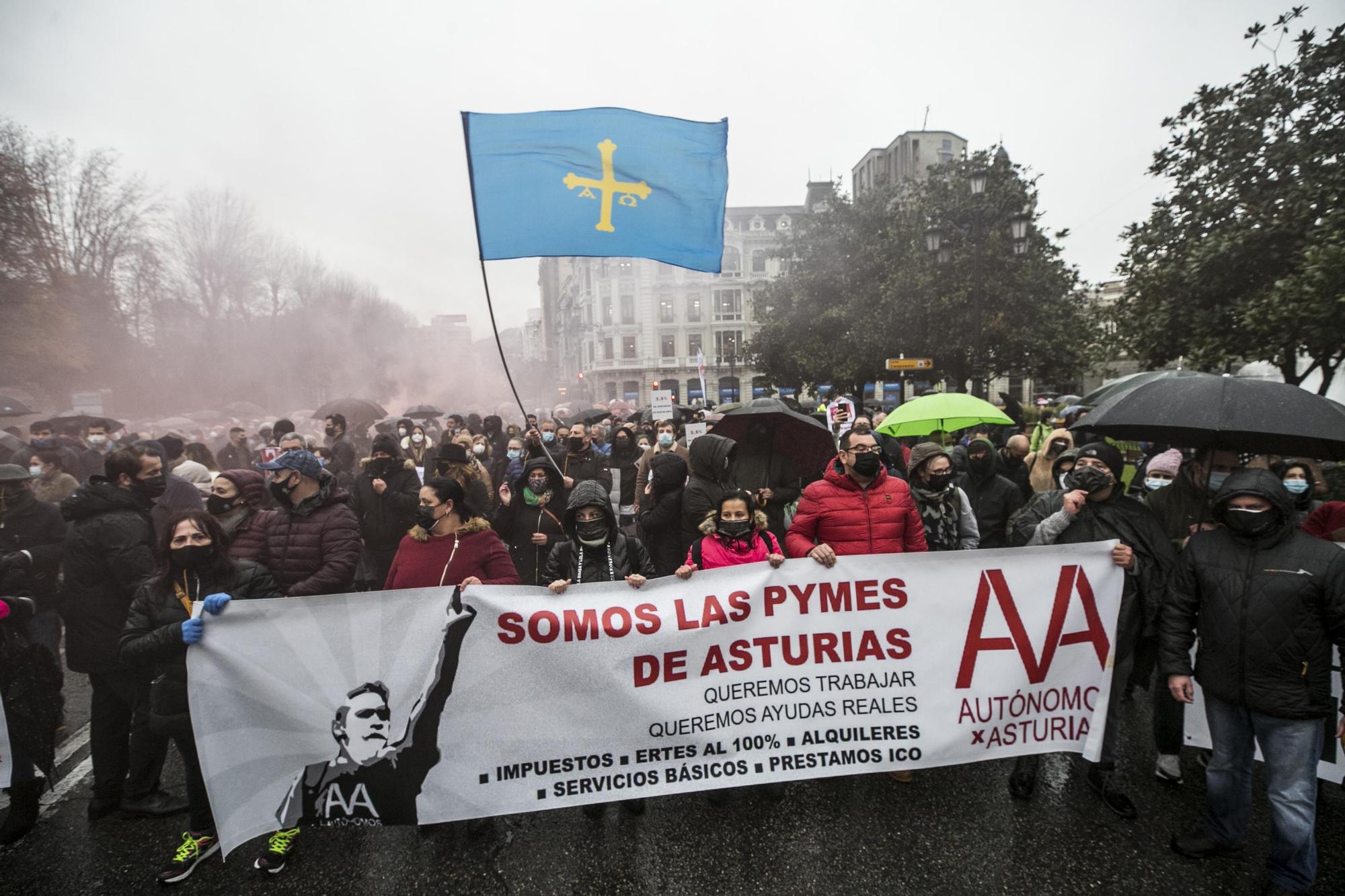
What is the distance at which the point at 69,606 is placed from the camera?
10.9ft

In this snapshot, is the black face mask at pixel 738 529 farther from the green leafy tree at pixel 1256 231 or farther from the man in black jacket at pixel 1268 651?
the green leafy tree at pixel 1256 231

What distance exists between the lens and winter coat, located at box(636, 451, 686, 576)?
4637 millimetres

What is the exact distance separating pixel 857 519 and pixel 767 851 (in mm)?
1701

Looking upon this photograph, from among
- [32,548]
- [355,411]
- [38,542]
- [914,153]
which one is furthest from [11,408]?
[914,153]

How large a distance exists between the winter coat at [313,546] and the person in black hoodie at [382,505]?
139cm

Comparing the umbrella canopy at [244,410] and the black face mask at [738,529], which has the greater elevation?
the umbrella canopy at [244,410]

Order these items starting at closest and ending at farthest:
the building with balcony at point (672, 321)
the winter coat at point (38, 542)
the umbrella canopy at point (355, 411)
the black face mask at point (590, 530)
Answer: the black face mask at point (590, 530) < the winter coat at point (38, 542) < the umbrella canopy at point (355, 411) < the building with balcony at point (672, 321)

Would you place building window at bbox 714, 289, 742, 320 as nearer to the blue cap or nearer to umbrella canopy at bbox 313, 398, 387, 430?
umbrella canopy at bbox 313, 398, 387, 430

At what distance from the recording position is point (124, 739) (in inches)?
135

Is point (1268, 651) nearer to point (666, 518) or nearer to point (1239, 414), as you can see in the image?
point (1239, 414)

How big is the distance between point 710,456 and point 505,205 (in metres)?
2.10

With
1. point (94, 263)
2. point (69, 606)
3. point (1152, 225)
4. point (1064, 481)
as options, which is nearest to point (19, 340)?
point (94, 263)

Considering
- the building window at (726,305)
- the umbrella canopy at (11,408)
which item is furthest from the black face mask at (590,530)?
the building window at (726,305)

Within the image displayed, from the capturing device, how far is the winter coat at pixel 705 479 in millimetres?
4422
